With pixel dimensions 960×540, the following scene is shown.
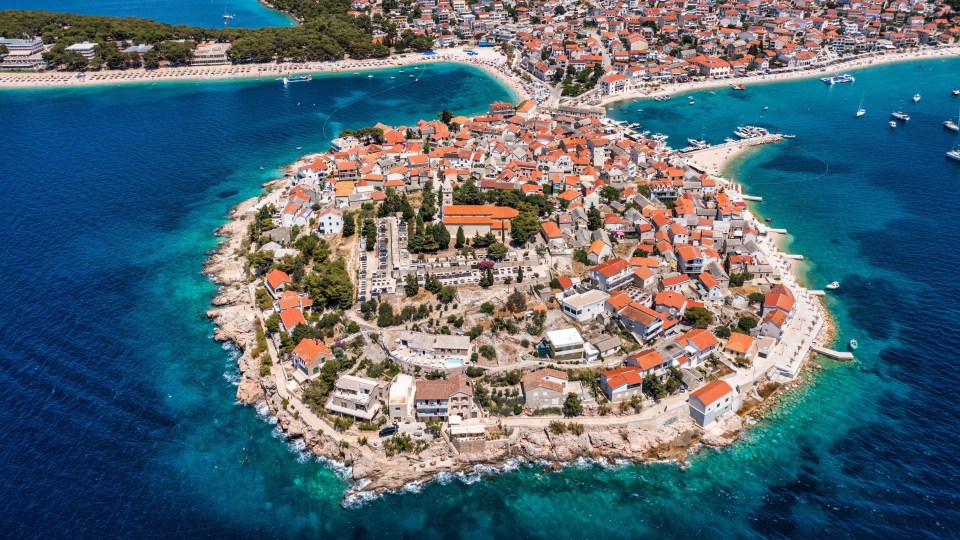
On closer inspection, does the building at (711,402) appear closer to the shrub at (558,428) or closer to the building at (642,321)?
the building at (642,321)

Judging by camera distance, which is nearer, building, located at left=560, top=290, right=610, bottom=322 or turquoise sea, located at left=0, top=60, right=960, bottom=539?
turquoise sea, located at left=0, top=60, right=960, bottom=539

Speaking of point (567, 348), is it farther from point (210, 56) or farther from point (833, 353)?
point (210, 56)

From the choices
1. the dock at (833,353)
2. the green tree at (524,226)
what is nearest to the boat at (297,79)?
the green tree at (524,226)

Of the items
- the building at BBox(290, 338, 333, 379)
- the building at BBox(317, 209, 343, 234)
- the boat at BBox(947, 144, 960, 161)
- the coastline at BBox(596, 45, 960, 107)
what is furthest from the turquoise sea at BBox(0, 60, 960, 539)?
the coastline at BBox(596, 45, 960, 107)

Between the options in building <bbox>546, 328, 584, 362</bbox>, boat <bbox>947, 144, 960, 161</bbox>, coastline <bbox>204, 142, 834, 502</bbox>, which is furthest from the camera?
boat <bbox>947, 144, 960, 161</bbox>

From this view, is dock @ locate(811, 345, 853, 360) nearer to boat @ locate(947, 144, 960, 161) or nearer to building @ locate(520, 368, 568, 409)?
building @ locate(520, 368, 568, 409)

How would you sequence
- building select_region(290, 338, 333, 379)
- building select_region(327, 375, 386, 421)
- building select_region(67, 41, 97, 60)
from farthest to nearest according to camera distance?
1. building select_region(67, 41, 97, 60)
2. building select_region(290, 338, 333, 379)
3. building select_region(327, 375, 386, 421)

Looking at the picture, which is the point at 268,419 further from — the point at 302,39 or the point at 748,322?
the point at 302,39
